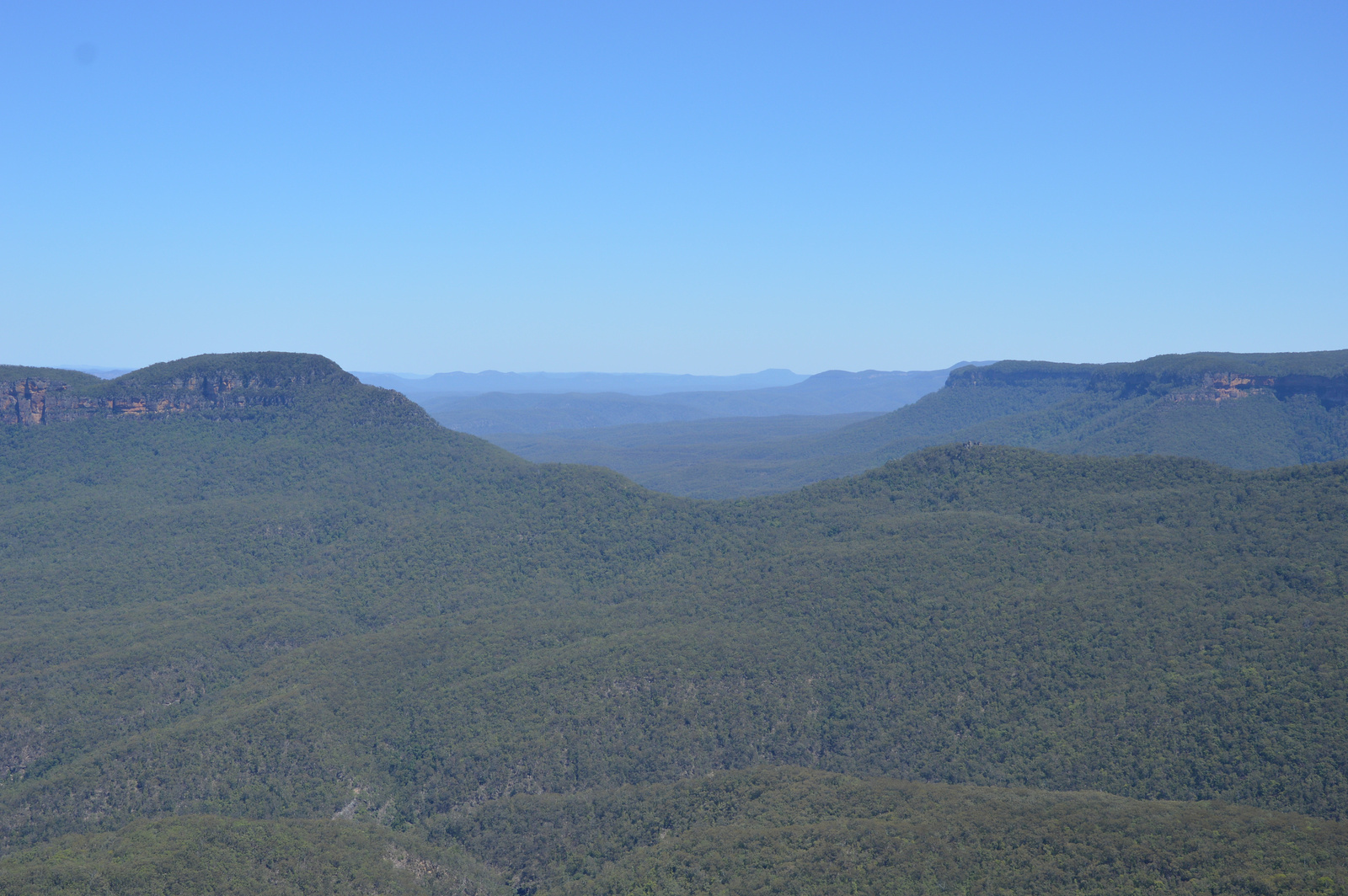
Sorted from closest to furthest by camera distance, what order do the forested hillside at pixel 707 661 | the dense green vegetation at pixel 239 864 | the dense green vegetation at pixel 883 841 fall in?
the dense green vegetation at pixel 883 841 → the dense green vegetation at pixel 239 864 → the forested hillside at pixel 707 661

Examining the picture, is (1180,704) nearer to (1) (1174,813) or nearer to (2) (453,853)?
(1) (1174,813)

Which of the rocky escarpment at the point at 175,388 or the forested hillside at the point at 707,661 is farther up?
the rocky escarpment at the point at 175,388

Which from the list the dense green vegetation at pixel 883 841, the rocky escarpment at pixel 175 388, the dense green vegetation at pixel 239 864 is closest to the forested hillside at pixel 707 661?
the dense green vegetation at pixel 883 841

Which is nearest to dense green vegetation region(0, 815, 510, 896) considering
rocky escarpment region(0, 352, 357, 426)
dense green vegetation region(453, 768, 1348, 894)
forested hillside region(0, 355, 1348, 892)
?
forested hillside region(0, 355, 1348, 892)

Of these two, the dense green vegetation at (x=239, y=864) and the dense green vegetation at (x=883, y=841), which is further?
the dense green vegetation at (x=239, y=864)

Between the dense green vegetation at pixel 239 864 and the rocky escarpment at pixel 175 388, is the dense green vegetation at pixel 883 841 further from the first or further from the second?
the rocky escarpment at pixel 175 388

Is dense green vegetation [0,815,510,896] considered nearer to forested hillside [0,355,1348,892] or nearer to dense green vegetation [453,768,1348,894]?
forested hillside [0,355,1348,892]
